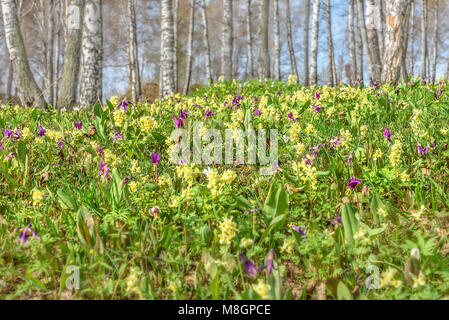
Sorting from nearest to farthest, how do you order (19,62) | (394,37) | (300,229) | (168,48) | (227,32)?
(300,229) → (394,37) → (19,62) → (168,48) → (227,32)

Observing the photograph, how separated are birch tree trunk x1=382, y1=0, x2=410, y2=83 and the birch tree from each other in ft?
21.7

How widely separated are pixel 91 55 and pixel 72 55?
1420mm

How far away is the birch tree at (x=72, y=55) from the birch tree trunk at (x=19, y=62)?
79 centimetres

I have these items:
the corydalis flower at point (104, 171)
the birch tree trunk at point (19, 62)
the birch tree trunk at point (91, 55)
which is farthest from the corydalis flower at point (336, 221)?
the birch tree trunk at point (19, 62)

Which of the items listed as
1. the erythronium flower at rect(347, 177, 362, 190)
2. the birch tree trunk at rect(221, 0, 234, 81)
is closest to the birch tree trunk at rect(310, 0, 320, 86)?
the birch tree trunk at rect(221, 0, 234, 81)

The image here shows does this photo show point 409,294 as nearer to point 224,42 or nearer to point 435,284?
point 435,284

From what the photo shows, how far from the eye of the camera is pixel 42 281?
203 cm

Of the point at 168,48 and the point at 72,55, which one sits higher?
the point at 168,48

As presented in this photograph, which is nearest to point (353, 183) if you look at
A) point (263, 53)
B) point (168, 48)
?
point (168, 48)

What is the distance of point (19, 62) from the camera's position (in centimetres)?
865

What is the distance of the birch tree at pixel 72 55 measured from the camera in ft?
26.3

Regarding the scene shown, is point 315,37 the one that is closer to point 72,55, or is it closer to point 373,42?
point 373,42

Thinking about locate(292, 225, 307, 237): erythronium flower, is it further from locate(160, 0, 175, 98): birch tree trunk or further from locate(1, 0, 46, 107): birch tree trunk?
locate(160, 0, 175, 98): birch tree trunk

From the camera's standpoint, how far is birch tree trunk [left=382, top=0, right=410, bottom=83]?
277 inches
